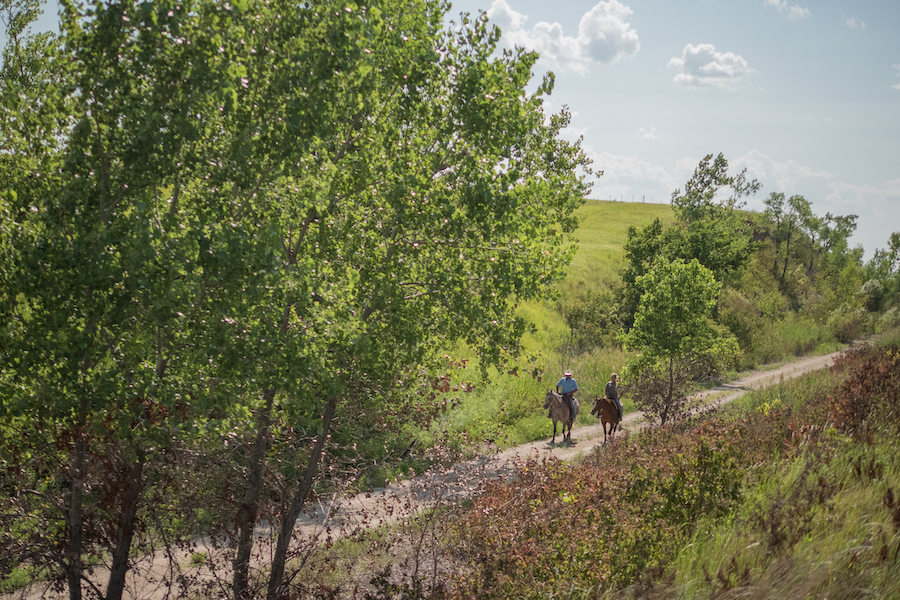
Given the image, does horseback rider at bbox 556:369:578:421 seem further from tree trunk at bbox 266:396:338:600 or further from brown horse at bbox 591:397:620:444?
tree trunk at bbox 266:396:338:600

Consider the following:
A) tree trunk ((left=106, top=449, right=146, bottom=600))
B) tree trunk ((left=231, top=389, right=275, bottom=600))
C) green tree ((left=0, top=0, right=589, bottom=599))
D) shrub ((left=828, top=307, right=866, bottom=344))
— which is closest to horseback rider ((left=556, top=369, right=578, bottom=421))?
green tree ((left=0, top=0, right=589, bottom=599))

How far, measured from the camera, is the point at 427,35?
793cm

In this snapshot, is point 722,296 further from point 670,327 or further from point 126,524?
point 126,524

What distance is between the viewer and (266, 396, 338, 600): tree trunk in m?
8.32

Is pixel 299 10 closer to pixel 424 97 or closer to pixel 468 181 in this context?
pixel 424 97

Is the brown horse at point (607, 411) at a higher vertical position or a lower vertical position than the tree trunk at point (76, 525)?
lower

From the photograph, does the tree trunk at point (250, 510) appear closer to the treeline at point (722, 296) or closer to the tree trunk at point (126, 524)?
the tree trunk at point (126, 524)

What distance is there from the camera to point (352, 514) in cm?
1120

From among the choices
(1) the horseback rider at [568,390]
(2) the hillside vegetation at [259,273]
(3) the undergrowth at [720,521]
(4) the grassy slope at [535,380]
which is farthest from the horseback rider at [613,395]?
(2) the hillside vegetation at [259,273]

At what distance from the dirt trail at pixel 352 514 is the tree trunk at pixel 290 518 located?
0.48 meters

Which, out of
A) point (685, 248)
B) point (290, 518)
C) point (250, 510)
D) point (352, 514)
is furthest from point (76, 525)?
point (685, 248)

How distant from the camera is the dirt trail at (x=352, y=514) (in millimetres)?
8922

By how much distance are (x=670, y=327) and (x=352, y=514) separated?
12881 mm

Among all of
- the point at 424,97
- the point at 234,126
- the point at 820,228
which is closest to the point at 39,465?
the point at 234,126
